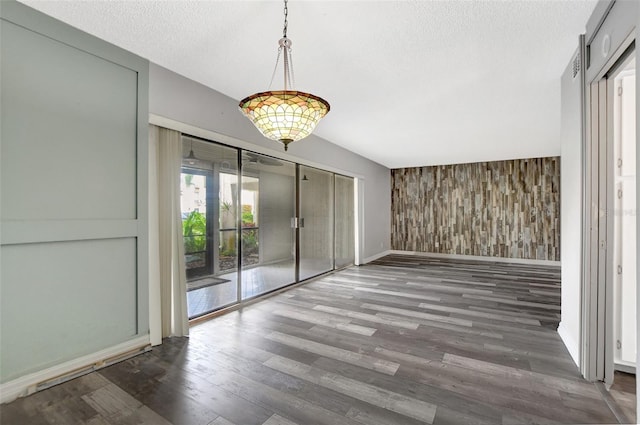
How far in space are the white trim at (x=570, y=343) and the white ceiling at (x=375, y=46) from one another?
2.46m

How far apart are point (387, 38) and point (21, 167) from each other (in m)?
2.81

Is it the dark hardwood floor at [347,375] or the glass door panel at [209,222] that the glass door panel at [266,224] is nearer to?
the glass door panel at [209,222]

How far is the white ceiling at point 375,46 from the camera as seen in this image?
1.97 metres

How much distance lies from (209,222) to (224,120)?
124 centimetres

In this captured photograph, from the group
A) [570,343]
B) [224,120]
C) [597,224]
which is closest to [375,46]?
[224,120]

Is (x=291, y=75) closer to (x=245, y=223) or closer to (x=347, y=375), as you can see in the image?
(x=245, y=223)

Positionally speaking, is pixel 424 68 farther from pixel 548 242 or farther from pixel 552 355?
pixel 548 242

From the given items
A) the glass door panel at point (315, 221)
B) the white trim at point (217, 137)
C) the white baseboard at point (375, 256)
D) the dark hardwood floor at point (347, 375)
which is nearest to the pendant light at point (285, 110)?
the white trim at point (217, 137)

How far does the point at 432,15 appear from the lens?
78.9 inches

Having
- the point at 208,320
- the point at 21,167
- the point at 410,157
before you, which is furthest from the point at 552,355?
the point at 410,157

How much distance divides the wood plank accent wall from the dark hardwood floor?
13.4ft

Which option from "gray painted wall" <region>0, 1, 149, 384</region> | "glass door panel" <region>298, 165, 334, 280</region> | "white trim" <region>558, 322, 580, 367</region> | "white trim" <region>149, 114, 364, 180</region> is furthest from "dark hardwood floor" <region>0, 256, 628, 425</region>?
"white trim" <region>149, 114, 364, 180</region>

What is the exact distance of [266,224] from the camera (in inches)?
177

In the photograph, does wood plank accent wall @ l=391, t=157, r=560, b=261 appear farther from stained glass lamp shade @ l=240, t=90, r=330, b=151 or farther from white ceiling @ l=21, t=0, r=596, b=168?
stained glass lamp shade @ l=240, t=90, r=330, b=151
